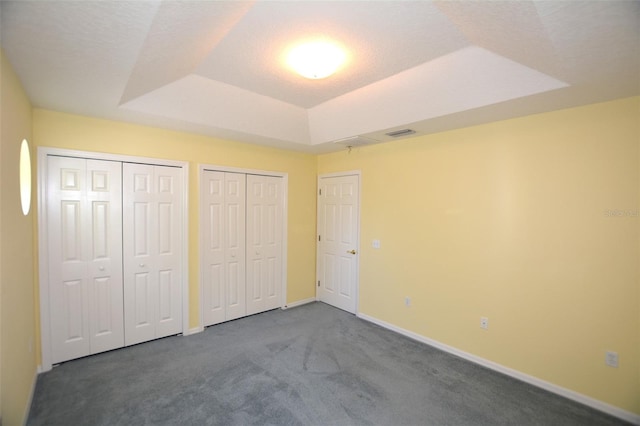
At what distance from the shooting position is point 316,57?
7.11ft

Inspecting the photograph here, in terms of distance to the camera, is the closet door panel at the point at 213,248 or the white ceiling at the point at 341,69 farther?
the closet door panel at the point at 213,248

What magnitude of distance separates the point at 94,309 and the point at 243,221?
6.14ft

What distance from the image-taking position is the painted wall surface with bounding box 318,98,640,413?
7.33ft

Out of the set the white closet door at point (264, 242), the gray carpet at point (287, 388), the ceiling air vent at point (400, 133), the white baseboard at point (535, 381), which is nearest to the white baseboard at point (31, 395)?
the gray carpet at point (287, 388)

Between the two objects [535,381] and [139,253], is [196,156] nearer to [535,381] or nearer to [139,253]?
[139,253]

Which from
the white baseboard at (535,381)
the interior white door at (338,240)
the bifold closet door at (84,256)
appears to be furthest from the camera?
the interior white door at (338,240)

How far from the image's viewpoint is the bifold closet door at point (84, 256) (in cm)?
275

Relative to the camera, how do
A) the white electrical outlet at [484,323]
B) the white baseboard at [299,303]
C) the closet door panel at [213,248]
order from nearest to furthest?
the white electrical outlet at [484,323]
the closet door panel at [213,248]
the white baseboard at [299,303]

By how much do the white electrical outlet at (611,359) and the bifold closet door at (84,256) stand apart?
454 centimetres

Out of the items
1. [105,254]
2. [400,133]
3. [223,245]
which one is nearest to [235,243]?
[223,245]

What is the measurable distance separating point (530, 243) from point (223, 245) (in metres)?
3.48

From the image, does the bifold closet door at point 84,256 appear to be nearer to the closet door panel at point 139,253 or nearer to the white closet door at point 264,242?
the closet door panel at point 139,253

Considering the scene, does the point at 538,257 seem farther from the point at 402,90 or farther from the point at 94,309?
the point at 94,309

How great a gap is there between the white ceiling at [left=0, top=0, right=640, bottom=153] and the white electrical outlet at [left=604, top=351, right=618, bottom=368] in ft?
6.59
